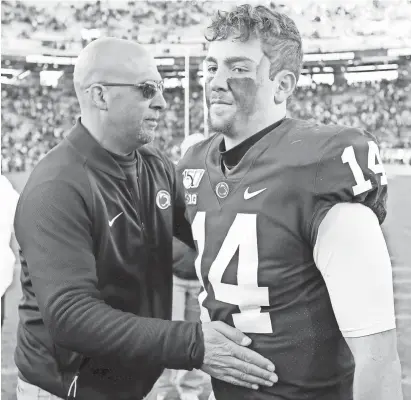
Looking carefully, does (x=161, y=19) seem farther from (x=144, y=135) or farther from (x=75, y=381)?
(x=75, y=381)

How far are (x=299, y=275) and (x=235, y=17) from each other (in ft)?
1.27

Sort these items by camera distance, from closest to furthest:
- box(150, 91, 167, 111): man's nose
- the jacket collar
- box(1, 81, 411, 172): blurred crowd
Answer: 1. the jacket collar
2. box(150, 91, 167, 111): man's nose
3. box(1, 81, 411, 172): blurred crowd

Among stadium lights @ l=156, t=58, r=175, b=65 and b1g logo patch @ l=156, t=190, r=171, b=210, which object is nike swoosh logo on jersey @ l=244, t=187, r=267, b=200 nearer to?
b1g logo patch @ l=156, t=190, r=171, b=210

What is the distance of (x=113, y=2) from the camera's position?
7395 millimetres

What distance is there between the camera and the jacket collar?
3.45 ft

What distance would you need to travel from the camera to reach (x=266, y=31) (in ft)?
2.71

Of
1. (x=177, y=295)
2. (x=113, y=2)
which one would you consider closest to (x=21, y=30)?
(x=113, y=2)

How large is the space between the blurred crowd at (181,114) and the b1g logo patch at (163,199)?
21.8 feet

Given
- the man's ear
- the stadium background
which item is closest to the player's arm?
the man's ear

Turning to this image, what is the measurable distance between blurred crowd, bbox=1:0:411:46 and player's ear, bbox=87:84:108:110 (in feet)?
18.9

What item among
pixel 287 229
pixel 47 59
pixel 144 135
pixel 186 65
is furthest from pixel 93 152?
pixel 47 59

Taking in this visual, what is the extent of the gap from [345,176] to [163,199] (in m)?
0.50

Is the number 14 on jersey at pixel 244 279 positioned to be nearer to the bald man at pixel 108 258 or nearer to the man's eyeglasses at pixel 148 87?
the bald man at pixel 108 258

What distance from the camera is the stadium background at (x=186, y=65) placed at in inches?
267
